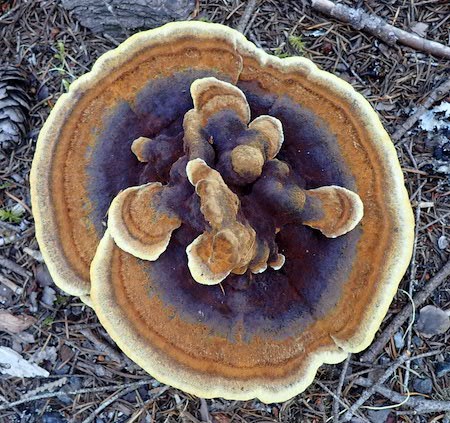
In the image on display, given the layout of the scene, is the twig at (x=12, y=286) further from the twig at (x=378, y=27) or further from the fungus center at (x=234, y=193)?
the twig at (x=378, y=27)

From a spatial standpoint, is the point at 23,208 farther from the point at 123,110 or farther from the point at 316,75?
the point at 316,75

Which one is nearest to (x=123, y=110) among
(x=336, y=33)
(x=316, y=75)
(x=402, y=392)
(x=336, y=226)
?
(x=316, y=75)

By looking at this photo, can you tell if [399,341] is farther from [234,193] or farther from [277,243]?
[234,193]

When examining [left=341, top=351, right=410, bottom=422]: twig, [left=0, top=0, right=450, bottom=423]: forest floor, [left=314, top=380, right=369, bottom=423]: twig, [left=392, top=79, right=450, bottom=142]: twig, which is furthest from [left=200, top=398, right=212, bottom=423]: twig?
[left=392, top=79, right=450, bottom=142]: twig

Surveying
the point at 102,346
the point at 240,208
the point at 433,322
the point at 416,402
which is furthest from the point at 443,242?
the point at 102,346

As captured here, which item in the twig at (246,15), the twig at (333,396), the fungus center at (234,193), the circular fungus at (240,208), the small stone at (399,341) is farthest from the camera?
the twig at (246,15)

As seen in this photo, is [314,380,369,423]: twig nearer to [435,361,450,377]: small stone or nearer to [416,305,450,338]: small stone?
[435,361,450,377]: small stone

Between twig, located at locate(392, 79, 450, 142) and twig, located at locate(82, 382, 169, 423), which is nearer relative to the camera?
twig, located at locate(82, 382, 169, 423)

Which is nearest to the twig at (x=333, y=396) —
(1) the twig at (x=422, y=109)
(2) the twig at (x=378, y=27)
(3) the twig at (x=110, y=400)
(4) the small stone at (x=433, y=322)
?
(4) the small stone at (x=433, y=322)
